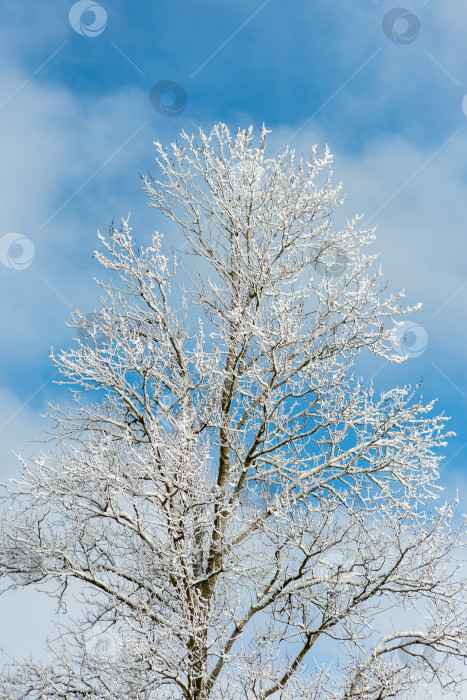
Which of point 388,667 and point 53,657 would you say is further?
point 53,657

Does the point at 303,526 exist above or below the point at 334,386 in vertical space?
below

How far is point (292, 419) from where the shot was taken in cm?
902

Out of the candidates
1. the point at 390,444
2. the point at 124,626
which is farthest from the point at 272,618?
the point at 390,444

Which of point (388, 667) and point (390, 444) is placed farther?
point (390, 444)

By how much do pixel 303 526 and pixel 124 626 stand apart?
2.10 metres

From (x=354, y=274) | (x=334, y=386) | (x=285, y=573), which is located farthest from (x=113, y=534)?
(x=354, y=274)

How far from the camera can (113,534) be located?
8.55 meters

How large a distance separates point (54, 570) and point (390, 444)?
4570 mm

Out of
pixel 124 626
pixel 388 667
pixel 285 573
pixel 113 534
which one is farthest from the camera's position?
pixel 113 534

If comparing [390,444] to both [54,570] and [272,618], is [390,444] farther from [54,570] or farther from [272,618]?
[54,570]

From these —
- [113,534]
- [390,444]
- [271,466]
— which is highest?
[390,444]

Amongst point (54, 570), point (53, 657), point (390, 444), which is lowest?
point (53, 657)

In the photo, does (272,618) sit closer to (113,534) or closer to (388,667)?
(388,667)

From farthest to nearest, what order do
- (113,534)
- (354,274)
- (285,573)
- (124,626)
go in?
1. (354,274)
2. (113,534)
3. (285,573)
4. (124,626)
